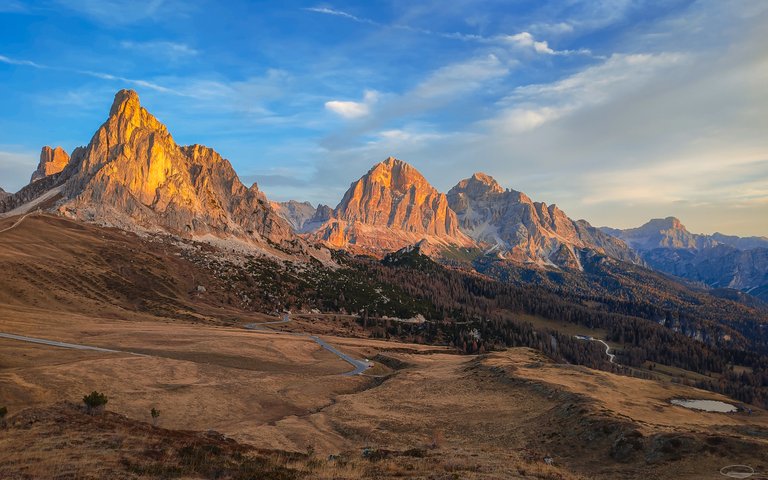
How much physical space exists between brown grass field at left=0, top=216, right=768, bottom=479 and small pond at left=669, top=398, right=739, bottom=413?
272 centimetres

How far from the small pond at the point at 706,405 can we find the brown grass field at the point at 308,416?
2723 mm

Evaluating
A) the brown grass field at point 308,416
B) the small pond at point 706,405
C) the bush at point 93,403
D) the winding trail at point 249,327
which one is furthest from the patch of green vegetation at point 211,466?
the small pond at point 706,405

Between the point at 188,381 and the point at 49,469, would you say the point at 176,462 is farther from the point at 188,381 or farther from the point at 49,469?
the point at 188,381

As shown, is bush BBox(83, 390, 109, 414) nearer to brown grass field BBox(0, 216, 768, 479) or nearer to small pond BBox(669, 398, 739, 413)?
brown grass field BBox(0, 216, 768, 479)

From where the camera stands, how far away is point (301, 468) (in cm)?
3272

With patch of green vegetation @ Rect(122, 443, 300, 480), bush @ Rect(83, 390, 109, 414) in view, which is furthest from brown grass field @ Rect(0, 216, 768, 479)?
bush @ Rect(83, 390, 109, 414)

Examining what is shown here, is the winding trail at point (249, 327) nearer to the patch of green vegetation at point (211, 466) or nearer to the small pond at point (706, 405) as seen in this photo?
the patch of green vegetation at point (211, 466)

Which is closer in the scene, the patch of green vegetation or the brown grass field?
the patch of green vegetation

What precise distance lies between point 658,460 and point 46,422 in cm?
5127

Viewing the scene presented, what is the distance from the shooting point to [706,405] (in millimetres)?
75438

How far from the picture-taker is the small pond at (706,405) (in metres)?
71.5

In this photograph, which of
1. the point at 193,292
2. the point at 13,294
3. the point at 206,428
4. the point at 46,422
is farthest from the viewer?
the point at 193,292

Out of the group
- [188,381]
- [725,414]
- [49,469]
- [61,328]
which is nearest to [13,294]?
[61,328]

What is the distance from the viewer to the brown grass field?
33.2 metres
